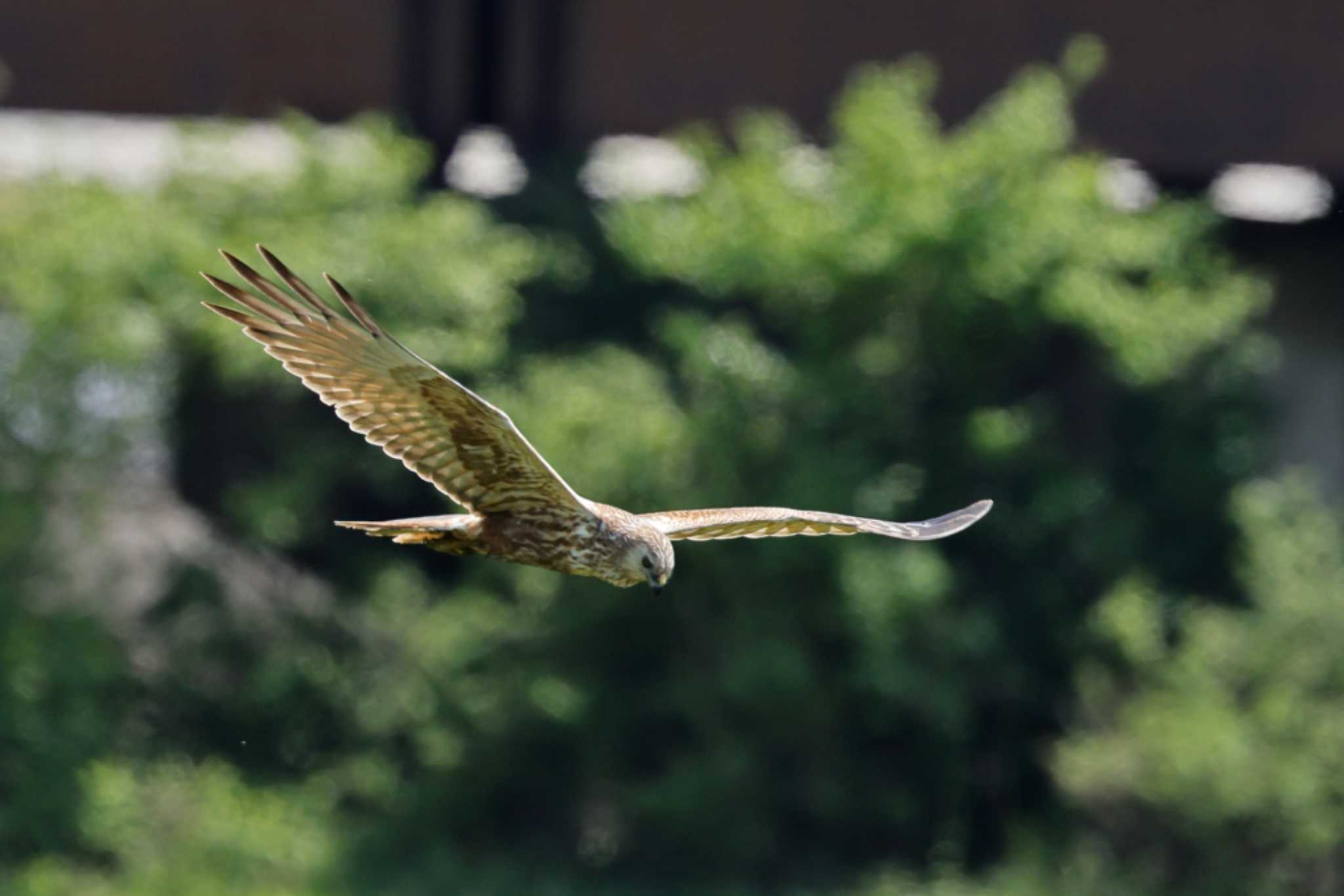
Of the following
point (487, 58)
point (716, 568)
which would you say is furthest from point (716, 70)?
point (716, 568)

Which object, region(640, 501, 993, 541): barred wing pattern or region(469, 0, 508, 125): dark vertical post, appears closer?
region(640, 501, 993, 541): barred wing pattern

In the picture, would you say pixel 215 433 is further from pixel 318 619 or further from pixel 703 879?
pixel 703 879

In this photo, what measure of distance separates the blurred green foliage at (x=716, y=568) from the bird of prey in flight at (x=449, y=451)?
691cm

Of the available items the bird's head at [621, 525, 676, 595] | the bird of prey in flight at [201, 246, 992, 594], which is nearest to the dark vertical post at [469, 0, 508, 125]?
the bird of prey in flight at [201, 246, 992, 594]

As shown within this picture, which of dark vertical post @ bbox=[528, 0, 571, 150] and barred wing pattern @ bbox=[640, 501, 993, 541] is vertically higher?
dark vertical post @ bbox=[528, 0, 571, 150]

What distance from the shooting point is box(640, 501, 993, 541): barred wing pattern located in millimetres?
6211

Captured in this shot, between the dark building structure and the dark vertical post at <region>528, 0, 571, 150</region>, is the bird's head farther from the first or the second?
the dark vertical post at <region>528, 0, 571, 150</region>

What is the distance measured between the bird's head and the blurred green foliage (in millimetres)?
6875

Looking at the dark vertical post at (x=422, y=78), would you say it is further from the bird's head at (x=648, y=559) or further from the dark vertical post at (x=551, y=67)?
the bird's head at (x=648, y=559)

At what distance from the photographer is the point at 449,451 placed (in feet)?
19.1

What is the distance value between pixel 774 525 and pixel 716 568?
703 cm

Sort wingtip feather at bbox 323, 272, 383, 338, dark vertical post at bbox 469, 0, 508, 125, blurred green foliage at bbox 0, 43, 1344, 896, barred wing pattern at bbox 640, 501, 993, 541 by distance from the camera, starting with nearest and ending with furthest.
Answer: wingtip feather at bbox 323, 272, 383, 338
barred wing pattern at bbox 640, 501, 993, 541
blurred green foliage at bbox 0, 43, 1344, 896
dark vertical post at bbox 469, 0, 508, 125

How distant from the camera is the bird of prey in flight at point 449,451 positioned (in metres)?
5.62

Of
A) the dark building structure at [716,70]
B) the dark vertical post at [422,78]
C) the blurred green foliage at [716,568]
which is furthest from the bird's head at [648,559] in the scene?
the dark vertical post at [422,78]
